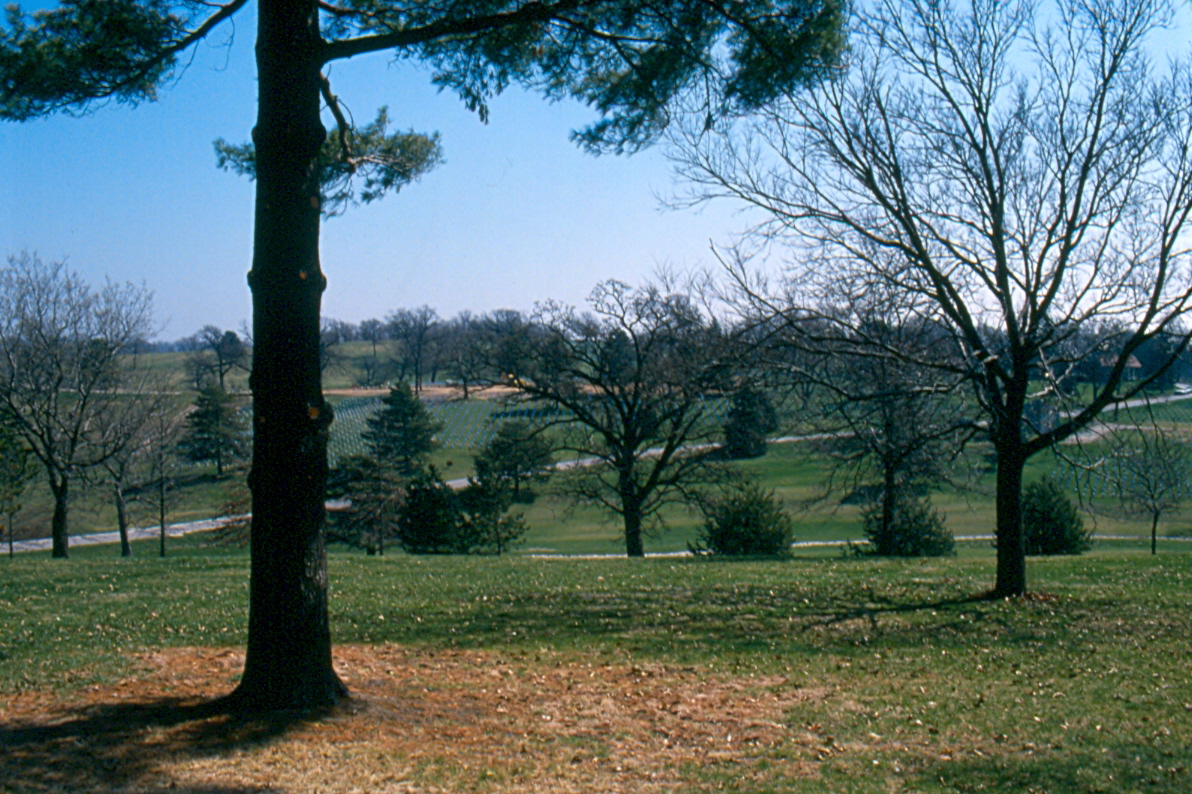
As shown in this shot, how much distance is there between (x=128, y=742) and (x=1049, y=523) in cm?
2580

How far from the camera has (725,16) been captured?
745 cm

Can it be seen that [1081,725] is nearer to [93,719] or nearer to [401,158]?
[93,719]

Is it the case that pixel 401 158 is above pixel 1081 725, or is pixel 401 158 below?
above

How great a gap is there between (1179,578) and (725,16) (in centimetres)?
1130

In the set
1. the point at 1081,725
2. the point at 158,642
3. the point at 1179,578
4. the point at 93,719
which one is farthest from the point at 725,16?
the point at 1179,578

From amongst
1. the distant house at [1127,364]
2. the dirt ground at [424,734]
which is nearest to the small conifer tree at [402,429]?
the distant house at [1127,364]

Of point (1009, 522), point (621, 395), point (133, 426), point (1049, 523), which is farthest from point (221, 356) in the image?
point (1009, 522)

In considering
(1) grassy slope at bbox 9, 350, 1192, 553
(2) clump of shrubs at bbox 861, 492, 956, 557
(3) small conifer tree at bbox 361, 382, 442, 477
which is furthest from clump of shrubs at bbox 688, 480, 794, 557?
(3) small conifer tree at bbox 361, 382, 442, 477

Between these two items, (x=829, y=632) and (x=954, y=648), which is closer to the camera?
(x=954, y=648)

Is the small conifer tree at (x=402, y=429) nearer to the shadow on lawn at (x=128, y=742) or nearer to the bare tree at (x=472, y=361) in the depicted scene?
the bare tree at (x=472, y=361)

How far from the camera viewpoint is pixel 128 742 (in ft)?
17.0

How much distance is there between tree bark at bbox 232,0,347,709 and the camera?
19.3 feet

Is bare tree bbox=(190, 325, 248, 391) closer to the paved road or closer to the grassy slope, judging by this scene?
the grassy slope

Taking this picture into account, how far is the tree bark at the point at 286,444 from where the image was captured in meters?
5.89
